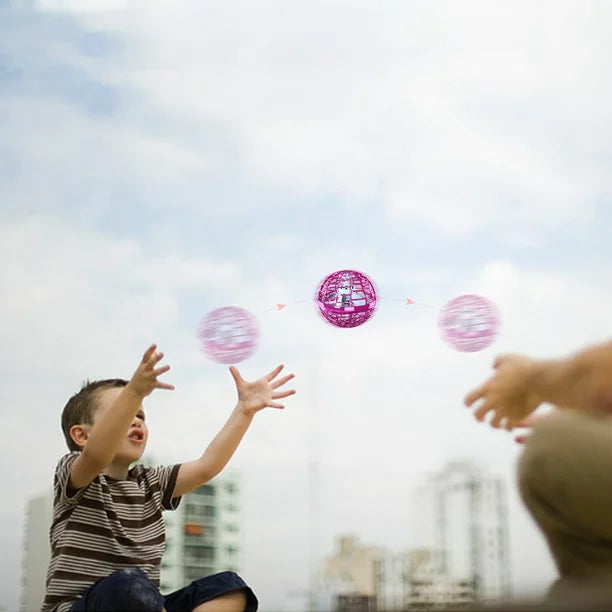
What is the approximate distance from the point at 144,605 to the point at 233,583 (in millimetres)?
297

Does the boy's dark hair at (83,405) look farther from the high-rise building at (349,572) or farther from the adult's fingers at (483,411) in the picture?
the high-rise building at (349,572)

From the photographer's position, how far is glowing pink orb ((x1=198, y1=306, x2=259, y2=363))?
2.62 meters

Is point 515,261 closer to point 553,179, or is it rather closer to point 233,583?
point 553,179

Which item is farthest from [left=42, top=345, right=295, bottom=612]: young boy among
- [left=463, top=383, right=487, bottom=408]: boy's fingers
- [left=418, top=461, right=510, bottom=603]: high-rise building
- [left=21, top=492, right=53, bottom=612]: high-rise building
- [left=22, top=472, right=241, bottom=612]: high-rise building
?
[left=22, top=472, right=241, bottom=612]: high-rise building

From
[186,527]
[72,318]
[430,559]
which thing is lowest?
[186,527]

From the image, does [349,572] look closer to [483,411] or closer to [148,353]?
[148,353]

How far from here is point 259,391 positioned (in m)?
1.84

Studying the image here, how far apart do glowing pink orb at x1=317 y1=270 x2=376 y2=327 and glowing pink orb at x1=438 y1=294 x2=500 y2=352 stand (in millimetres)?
207

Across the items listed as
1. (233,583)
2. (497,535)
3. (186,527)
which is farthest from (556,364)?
(186,527)

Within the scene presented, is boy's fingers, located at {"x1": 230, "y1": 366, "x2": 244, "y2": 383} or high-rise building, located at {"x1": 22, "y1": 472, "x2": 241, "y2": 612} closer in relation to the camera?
boy's fingers, located at {"x1": 230, "y1": 366, "x2": 244, "y2": 383}

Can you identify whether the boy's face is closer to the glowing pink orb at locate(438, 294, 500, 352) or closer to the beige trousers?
the beige trousers

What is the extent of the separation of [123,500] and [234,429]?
0.76 feet

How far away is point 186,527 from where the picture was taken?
1484 cm

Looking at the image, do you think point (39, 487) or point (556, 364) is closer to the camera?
point (556, 364)
